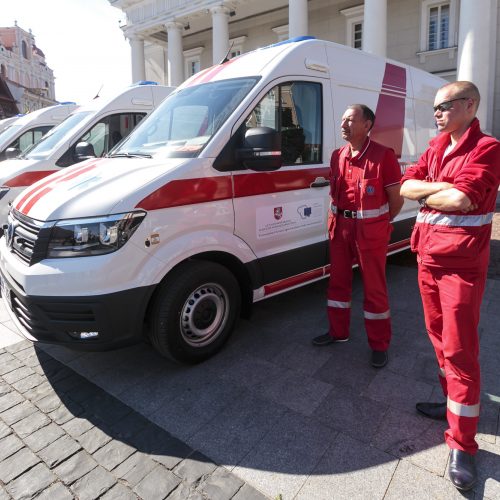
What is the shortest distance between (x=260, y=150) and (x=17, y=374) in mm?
2493

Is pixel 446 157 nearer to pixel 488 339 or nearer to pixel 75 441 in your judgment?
pixel 488 339

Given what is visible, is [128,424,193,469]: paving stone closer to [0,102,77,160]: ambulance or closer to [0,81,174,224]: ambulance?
[0,81,174,224]: ambulance

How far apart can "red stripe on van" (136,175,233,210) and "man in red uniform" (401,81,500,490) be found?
1.39 metres

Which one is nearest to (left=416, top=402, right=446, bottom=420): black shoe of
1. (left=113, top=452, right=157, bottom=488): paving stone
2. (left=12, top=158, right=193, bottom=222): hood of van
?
(left=113, top=452, right=157, bottom=488): paving stone

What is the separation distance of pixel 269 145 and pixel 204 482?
6.99ft

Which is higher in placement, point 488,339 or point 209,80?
point 209,80

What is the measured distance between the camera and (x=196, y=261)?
10.2 feet

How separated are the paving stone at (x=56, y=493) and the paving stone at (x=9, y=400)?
33.9 inches

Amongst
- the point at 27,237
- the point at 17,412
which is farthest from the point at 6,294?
the point at 17,412

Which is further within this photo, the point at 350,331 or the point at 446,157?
the point at 350,331

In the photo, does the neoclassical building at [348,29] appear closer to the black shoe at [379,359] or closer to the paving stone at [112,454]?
the black shoe at [379,359]

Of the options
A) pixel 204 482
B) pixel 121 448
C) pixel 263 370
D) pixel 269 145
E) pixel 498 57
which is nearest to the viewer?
pixel 204 482

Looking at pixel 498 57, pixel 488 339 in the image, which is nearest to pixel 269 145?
pixel 488 339

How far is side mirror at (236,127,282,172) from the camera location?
301 centimetres
